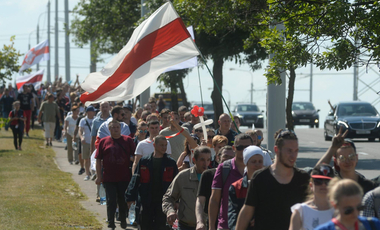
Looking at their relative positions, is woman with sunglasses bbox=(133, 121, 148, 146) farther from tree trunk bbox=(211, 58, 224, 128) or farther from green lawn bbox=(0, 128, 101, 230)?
tree trunk bbox=(211, 58, 224, 128)

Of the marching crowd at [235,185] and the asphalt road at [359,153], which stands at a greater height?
the marching crowd at [235,185]

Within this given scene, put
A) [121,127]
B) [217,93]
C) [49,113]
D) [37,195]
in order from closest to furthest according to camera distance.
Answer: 1. [121,127]
2. [37,195]
3. [49,113]
4. [217,93]

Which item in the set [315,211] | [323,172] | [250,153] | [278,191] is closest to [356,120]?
[250,153]

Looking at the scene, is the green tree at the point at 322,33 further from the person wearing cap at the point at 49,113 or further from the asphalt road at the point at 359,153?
the person wearing cap at the point at 49,113

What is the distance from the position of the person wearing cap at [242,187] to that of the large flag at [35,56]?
2607cm

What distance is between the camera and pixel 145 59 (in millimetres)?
9422

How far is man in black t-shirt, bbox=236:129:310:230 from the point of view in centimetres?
495

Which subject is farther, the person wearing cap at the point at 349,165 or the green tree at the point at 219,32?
the green tree at the point at 219,32

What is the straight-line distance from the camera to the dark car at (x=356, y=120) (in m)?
24.7

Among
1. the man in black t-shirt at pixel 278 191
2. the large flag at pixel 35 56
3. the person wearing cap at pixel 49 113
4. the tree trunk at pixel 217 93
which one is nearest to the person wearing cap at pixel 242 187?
the man in black t-shirt at pixel 278 191

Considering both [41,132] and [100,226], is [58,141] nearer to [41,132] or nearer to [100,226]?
[41,132]

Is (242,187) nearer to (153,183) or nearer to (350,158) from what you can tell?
(350,158)

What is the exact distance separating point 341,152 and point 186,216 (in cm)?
231

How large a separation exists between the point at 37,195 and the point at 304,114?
A: 102 ft
